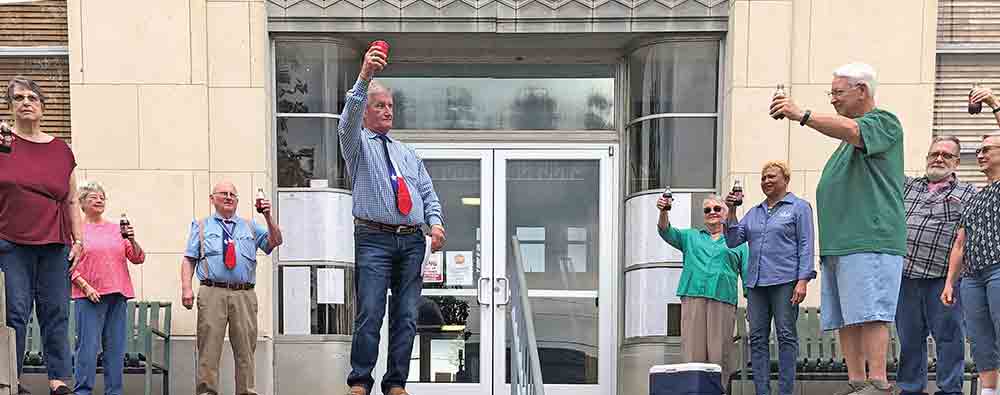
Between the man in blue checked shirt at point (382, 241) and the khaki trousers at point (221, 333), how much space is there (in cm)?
205

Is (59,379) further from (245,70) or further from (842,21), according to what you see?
(842,21)

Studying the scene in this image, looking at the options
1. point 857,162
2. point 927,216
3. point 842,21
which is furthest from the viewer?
point 842,21

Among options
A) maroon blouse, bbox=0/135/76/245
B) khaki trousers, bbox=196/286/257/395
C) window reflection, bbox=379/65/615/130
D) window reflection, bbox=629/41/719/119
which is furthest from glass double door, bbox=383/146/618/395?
maroon blouse, bbox=0/135/76/245

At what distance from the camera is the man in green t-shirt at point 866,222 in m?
4.75

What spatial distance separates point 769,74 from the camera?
839 cm

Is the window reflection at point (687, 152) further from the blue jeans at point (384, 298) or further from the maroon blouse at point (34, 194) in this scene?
the maroon blouse at point (34, 194)

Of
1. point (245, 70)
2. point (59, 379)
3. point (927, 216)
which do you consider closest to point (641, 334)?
point (927, 216)

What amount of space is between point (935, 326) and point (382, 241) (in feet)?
10.9

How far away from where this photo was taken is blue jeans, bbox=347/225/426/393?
5.17m

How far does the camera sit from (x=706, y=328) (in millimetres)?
7391

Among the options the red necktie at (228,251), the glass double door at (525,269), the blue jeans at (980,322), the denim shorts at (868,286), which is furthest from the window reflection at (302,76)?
the blue jeans at (980,322)

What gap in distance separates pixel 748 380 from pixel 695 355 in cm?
60

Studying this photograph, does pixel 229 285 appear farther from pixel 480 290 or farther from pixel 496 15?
pixel 496 15

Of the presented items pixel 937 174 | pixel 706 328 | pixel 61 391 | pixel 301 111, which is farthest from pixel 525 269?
pixel 61 391
